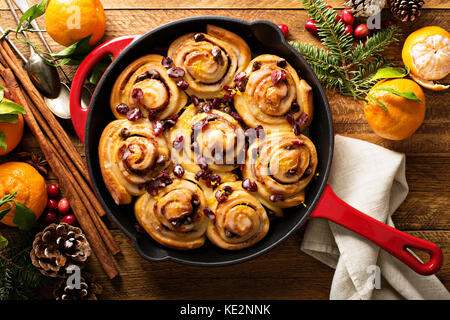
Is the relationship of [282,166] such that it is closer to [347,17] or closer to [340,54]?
[340,54]

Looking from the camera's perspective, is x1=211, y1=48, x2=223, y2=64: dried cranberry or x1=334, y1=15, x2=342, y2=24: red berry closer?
x1=211, y1=48, x2=223, y2=64: dried cranberry

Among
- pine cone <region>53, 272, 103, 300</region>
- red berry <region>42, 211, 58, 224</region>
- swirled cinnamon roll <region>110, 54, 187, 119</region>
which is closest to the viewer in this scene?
swirled cinnamon roll <region>110, 54, 187, 119</region>

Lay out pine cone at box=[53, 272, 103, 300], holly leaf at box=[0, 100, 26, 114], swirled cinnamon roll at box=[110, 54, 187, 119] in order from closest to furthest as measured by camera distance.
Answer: holly leaf at box=[0, 100, 26, 114], swirled cinnamon roll at box=[110, 54, 187, 119], pine cone at box=[53, 272, 103, 300]

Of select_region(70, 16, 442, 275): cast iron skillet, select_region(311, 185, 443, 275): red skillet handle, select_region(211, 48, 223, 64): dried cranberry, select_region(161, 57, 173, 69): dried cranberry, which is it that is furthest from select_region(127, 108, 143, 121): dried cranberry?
select_region(311, 185, 443, 275): red skillet handle

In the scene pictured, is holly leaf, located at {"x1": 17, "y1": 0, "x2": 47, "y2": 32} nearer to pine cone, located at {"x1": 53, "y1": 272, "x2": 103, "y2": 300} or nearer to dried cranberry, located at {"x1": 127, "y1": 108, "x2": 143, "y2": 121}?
dried cranberry, located at {"x1": 127, "y1": 108, "x2": 143, "y2": 121}

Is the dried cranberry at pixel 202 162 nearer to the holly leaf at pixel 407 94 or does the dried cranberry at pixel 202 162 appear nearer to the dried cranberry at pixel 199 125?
the dried cranberry at pixel 199 125

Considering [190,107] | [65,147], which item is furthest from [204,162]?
[65,147]
